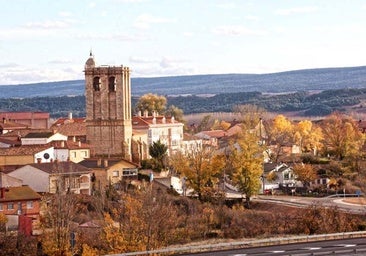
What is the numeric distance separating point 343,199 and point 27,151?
24973mm

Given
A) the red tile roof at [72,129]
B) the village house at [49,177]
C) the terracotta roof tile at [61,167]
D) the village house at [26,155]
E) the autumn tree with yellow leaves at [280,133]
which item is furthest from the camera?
the autumn tree with yellow leaves at [280,133]

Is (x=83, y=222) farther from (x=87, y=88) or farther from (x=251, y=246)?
(x=87, y=88)

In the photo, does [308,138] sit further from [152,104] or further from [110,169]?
[110,169]

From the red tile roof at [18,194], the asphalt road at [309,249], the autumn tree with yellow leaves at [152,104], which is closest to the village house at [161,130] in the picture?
the autumn tree with yellow leaves at [152,104]

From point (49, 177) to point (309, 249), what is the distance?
30241 mm

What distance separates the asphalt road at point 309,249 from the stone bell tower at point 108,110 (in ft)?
137

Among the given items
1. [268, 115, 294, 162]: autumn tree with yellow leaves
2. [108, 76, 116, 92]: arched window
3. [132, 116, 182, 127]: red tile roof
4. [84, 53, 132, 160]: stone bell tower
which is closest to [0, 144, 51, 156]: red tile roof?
[84, 53, 132, 160]: stone bell tower

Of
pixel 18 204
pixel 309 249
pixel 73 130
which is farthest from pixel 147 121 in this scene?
pixel 309 249

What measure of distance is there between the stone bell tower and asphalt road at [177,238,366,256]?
4161 centimetres

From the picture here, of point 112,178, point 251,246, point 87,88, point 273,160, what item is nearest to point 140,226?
point 251,246

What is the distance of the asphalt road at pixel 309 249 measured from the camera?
44.8 metres

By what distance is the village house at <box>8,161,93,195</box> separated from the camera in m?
72.6

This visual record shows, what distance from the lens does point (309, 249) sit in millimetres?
46375

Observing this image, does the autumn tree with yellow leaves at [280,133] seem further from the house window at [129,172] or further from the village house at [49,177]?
the village house at [49,177]
